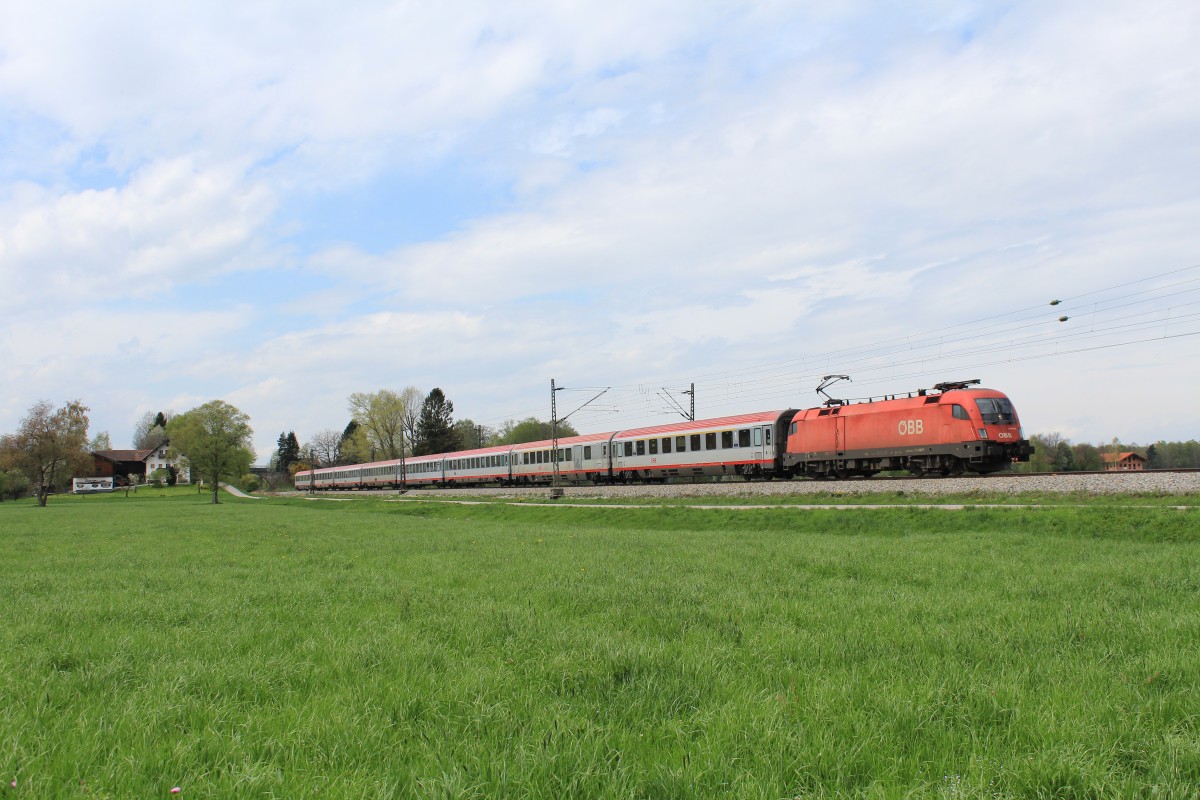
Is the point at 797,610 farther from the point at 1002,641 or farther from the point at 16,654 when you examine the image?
the point at 16,654

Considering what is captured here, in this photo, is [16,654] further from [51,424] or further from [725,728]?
[51,424]

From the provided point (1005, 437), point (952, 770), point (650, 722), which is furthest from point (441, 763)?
point (1005, 437)

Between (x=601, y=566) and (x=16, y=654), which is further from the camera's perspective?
(x=601, y=566)

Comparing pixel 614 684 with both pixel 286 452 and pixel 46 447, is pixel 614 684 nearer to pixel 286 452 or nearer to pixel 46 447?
pixel 46 447

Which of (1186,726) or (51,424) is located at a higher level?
(51,424)

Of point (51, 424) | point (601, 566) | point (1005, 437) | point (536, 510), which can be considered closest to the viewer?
point (601, 566)

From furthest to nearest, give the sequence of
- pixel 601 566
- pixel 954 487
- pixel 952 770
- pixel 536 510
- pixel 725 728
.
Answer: pixel 536 510
pixel 954 487
pixel 601 566
pixel 725 728
pixel 952 770

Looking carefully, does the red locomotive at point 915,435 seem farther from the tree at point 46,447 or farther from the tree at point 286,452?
the tree at point 286,452

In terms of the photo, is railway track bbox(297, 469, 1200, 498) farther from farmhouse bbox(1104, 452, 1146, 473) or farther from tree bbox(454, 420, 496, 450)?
tree bbox(454, 420, 496, 450)

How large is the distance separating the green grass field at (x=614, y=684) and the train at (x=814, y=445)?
22.0 metres

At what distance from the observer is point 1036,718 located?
11.2 ft

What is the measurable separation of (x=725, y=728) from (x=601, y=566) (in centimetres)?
607

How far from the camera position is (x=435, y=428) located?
114625 millimetres

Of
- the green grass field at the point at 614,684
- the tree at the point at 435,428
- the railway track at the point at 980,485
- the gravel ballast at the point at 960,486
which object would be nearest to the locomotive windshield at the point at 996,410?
the railway track at the point at 980,485
